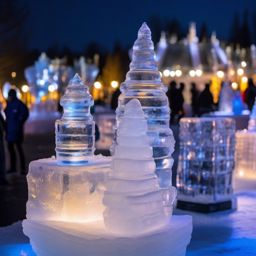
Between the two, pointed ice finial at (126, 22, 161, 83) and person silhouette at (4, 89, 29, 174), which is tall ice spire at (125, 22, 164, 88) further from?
person silhouette at (4, 89, 29, 174)

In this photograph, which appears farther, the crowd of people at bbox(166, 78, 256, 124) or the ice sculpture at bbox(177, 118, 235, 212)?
the crowd of people at bbox(166, 78, 256, 124)

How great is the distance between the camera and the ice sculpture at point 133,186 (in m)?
5.10

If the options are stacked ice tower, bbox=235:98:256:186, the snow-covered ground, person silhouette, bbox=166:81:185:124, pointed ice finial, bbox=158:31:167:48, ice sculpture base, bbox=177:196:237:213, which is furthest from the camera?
pointed ice finial, bbox=158:31:167:48

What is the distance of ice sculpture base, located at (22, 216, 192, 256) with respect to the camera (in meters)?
5.06

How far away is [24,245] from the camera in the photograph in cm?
689

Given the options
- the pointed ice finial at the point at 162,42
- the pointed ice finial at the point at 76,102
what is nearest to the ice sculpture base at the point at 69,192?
the pointed ice finial at the point at 76,102

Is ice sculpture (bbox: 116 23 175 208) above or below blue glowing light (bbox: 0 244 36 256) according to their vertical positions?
above

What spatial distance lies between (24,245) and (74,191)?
1.49m

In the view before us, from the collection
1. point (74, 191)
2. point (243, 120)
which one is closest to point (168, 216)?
point (74, 191)

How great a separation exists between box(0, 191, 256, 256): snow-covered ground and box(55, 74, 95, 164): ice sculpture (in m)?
1.13

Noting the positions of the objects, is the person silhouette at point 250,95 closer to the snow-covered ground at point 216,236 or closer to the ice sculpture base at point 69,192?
the snow-covered ground at point 216,236

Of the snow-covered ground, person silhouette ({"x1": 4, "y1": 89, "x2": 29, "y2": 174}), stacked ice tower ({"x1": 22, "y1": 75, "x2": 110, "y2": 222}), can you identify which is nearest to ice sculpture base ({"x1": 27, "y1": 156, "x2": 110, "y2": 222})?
stacked ice tower ({"x1": 22, "y1": 75, "x2": 110, "y2": 222})

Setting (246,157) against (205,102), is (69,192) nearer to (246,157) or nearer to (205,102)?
(246,157)

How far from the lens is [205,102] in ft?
75.5
